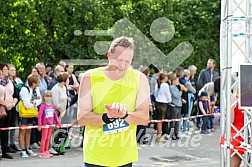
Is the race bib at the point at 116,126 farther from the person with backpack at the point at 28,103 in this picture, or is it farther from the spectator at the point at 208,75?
the spectator at the point at 208,75

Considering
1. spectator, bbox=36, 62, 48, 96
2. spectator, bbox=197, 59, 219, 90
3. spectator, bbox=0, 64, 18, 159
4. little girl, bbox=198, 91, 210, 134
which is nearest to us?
spectator, bbox=0, 64, 18, 159

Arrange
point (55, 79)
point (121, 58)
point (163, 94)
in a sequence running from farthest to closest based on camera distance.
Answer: point (163, 94), point (55, 79), point (121, 58)

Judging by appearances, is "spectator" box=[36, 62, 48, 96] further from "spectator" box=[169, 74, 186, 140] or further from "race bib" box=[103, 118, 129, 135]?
"race bib" box=[103, 118, 129, 135]

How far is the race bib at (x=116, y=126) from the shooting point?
4535 mm

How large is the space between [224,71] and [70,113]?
5.59 meters

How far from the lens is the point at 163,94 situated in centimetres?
1313

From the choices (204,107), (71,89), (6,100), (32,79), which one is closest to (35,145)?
(71,89)

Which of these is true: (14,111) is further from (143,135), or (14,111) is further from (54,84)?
(143,135)

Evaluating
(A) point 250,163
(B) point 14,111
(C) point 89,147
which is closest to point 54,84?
(B) point 14,111

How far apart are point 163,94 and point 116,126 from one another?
8.64 metres

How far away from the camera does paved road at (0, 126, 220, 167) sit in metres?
9.96

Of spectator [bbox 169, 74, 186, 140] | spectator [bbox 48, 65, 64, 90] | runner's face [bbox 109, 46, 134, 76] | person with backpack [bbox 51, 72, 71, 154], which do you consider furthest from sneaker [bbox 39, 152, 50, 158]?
runner's face [bbox 109, 46, 134, 76]

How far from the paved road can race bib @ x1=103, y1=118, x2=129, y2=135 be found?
5405 millimetres

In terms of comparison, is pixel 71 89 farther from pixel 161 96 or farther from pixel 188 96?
pixel 188 96
